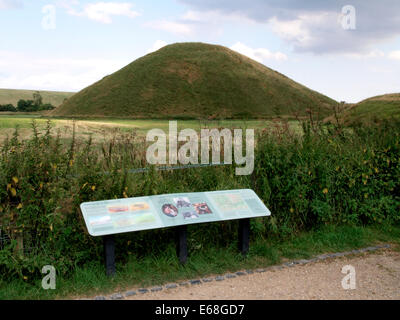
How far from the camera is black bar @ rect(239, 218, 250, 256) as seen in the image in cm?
483

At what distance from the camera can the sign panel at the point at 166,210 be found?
4.05m

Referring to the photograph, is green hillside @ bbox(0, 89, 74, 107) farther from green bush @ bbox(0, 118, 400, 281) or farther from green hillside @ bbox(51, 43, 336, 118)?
green bush @ bbox(0, 118, 400, 281)

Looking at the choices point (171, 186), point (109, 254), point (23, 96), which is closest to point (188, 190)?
point (171, 186)

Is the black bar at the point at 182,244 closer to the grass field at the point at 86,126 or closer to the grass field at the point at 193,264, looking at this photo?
the grass field at the point at 193,264

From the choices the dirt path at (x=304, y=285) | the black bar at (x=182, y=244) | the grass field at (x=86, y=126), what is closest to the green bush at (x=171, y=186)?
the black bar at (x=182, y=244)

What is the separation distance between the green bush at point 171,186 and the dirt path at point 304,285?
74 cm

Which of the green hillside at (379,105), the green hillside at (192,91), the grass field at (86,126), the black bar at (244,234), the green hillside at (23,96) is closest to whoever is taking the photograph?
the black bar at (244,234)

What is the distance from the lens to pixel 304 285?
13.8ft

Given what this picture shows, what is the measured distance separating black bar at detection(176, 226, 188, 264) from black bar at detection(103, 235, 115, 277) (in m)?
0.72

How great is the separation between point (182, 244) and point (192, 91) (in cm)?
4265

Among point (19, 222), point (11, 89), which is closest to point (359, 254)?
point (19, 222)

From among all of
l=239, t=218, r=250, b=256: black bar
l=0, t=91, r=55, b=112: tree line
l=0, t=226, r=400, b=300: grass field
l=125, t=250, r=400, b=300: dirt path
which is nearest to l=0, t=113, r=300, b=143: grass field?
l=0, t=226, r=400, b=300: grass field

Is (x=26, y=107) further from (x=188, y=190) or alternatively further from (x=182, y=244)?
(x=182, y=244)
